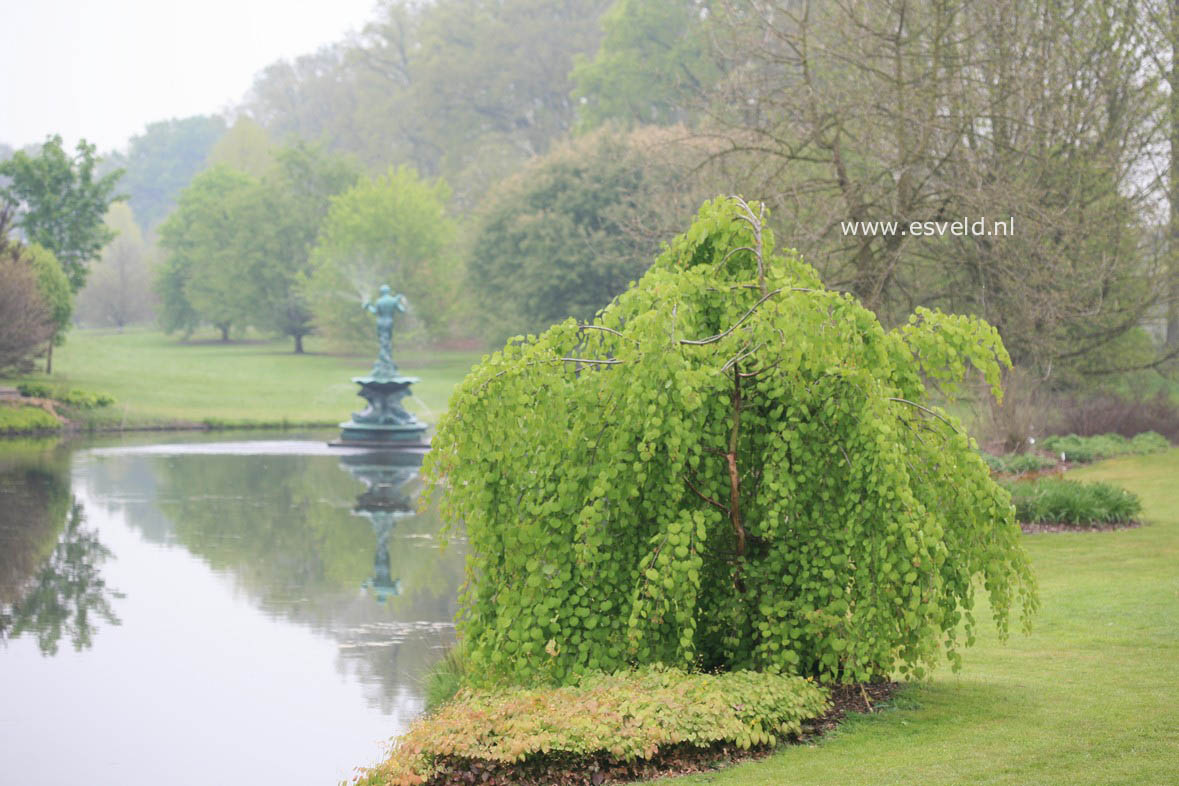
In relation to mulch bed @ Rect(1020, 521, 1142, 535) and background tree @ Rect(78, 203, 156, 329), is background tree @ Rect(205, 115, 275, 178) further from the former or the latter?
mulch bed @ Rect(1020, 521, 1142, 535)

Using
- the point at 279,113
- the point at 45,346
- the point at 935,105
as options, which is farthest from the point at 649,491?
the point at 279,113

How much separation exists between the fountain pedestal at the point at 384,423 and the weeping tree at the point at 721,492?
24.6 meters

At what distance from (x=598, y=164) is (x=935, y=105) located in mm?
31498

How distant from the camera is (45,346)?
45.7 m

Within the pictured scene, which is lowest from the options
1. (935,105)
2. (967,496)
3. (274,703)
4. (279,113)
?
(274,703)

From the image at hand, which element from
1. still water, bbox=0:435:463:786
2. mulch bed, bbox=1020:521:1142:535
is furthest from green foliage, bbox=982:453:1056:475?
still water, bbox=0:435:463:786

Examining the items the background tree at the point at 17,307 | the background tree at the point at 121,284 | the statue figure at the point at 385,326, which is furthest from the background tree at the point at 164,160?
the statue figure at the point at 385,326

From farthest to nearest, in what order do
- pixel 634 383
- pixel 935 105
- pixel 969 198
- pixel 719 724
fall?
pixel 935 105, pixel 969 198, pixel 634 383, pixel 719 724

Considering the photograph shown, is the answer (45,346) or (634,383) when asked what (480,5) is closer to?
(45,346)

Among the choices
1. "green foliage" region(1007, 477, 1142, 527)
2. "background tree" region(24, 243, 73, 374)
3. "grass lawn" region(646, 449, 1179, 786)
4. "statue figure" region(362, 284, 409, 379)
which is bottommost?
"grass lawn" region(646, 449, 1179, 786)

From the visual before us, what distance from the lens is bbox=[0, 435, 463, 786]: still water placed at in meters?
9.12

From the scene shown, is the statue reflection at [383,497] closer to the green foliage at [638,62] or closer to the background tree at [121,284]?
the green foliage at [638,62]

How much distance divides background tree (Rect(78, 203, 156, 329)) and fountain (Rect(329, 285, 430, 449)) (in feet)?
172

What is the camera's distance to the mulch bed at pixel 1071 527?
16484 mm
